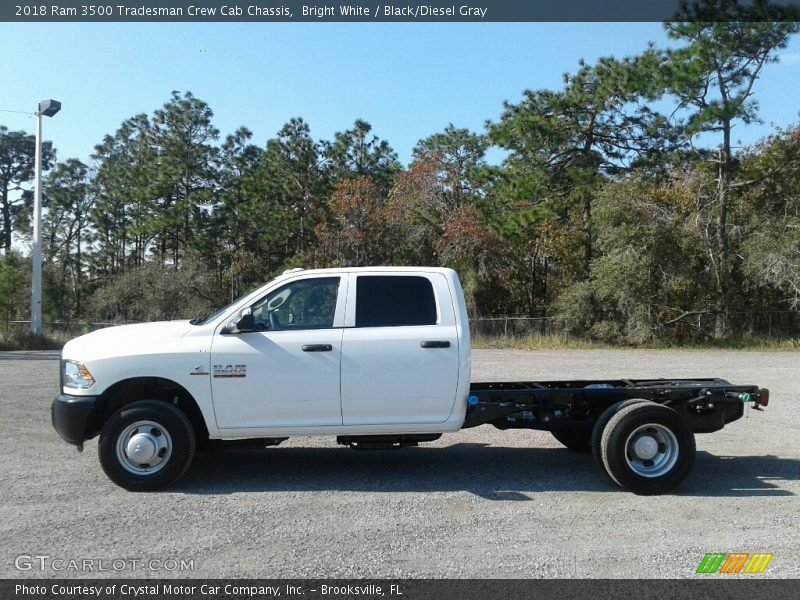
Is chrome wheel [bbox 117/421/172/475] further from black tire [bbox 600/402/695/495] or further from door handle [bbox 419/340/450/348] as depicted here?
black tire [bbox 600/402/695/495]

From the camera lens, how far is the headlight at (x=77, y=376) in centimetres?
669

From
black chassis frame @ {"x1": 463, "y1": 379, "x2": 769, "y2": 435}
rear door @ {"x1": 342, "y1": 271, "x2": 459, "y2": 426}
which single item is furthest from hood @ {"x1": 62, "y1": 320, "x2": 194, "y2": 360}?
black chassis frame @ {"x1": 463, "y1": 379, "x2": 769, "y2": 435}

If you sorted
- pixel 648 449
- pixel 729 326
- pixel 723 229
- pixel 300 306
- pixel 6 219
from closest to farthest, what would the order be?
pixel 648 449 < pixel 300 306 < pixel 729 326 < pixel 723 229 < pixel 6 219

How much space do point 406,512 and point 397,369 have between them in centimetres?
133

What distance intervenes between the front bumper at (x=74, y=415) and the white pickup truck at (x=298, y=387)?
0.04 feet

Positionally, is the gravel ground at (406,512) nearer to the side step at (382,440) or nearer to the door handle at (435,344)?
the side step at (382,440)

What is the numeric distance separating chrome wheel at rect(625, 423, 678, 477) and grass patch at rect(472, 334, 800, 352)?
886 inches

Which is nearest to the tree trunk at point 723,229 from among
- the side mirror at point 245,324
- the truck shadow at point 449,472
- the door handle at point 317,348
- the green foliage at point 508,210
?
the green foliage at point 508,210

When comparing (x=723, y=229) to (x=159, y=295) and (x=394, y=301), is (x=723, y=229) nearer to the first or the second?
(x=394, y=301)

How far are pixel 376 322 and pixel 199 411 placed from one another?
1951mm

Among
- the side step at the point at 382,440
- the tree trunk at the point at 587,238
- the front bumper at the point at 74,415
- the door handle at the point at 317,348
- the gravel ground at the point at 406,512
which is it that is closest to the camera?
the gravel ground at the point at 406,512

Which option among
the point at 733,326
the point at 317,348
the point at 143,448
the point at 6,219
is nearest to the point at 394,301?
the point at 317,348

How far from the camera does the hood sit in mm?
6703

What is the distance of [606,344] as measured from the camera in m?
30.8
